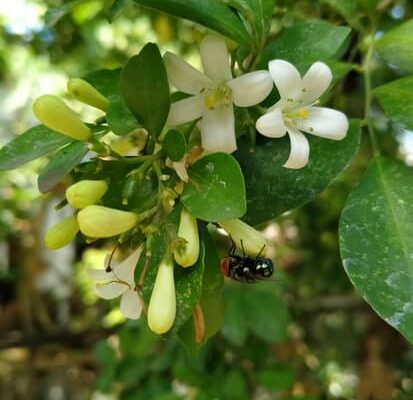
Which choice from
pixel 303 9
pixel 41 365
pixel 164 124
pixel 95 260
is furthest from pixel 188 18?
pixel 41 365

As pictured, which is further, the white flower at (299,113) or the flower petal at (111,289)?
the flower petal at (111,289)

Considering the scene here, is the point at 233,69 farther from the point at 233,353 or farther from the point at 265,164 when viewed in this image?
the point at 233,353

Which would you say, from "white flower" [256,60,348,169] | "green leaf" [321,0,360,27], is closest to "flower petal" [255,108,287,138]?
"white flower" [256,60,348,169]

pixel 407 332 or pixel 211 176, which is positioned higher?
pixel 211 176

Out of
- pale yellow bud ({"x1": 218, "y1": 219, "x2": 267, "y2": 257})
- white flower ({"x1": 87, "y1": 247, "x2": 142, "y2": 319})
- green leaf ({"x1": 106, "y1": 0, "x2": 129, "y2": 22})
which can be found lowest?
white flower ({"x1": 87, "y1": 247, "x2": 142, "y2": 319})

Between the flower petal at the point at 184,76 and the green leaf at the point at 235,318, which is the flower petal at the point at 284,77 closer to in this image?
the flower petal at the point at 184,76

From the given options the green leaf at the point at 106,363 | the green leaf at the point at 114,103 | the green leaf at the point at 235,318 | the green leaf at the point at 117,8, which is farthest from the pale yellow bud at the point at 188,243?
the green leaf at the point at 106,363

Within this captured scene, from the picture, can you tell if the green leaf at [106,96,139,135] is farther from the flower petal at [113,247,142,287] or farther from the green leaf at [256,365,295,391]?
the green leaf at [256,365,295,391]
